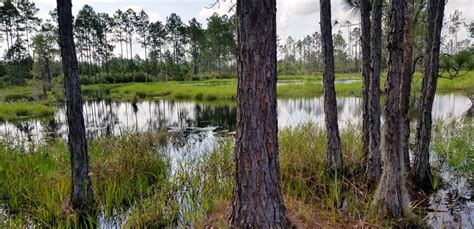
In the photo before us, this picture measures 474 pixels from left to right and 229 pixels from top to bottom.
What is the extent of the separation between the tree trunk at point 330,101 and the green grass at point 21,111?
19.7 meters

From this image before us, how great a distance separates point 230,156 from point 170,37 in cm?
5192

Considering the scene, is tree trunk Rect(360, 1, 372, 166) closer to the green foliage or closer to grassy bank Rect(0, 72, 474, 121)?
the green foliage

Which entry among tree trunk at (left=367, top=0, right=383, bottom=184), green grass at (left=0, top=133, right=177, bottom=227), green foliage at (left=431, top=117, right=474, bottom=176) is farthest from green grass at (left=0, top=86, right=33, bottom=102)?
green foliage at (left=431, top=117, right=474, bottom=176)

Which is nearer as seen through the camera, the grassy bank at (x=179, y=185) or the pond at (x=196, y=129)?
the grassy bank at (x=179, y=185)

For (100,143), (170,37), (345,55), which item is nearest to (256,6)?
(100,143)

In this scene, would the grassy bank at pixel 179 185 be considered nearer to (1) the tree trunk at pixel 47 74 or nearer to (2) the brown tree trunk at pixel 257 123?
(2) the brown tree trunk at pixel 257 123

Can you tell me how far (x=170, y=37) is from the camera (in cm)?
5534

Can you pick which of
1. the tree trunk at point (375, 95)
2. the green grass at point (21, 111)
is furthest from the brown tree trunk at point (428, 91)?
the green grass at point (21, 111)

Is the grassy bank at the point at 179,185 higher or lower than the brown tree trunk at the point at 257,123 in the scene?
lower

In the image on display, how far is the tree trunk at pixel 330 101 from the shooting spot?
18.3 ft

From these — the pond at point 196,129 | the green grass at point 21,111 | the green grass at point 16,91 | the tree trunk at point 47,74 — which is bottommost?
the pond at point 196,129

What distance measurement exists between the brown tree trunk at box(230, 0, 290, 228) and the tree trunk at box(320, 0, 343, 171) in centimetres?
284

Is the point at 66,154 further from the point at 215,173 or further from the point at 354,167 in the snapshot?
the point at 354,167

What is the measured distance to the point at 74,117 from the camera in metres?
4.62
